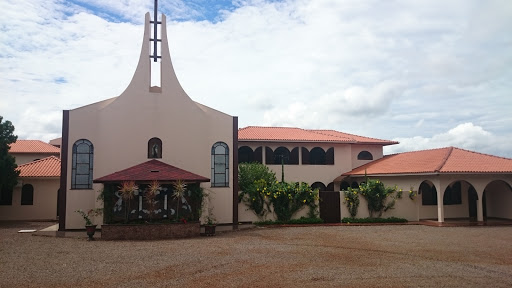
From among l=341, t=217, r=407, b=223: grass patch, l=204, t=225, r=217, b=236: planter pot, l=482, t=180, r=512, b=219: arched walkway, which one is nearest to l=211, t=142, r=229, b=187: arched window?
l=204, t=225, r=217, b=236: planter pot

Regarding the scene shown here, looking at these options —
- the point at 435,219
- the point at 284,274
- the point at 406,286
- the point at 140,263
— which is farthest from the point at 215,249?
the point at 435,219

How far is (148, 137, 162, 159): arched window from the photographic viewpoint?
72.8 feet

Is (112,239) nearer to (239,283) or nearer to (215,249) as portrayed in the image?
(215,249)

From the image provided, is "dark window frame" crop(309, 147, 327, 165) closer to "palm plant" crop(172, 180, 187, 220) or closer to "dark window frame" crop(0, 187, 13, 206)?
"palm plant" crop(172, 180, 187, 220)

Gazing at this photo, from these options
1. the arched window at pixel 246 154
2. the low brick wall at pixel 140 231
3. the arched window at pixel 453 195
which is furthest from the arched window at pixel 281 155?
the low brick wall at pixel 140 231

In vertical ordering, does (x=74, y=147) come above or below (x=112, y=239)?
above

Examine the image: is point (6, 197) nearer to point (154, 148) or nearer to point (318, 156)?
point (154, 148)

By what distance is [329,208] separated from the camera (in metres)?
24.2

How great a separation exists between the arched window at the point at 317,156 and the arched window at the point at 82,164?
15953mm

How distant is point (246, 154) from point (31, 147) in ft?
69.6

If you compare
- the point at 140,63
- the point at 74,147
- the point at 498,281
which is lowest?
the point at 498,281

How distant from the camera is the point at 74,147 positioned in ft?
70.4

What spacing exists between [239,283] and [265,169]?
53.1 ft

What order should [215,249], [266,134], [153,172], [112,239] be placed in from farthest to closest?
[266,134], [153,172], [112,239], [215,249]
